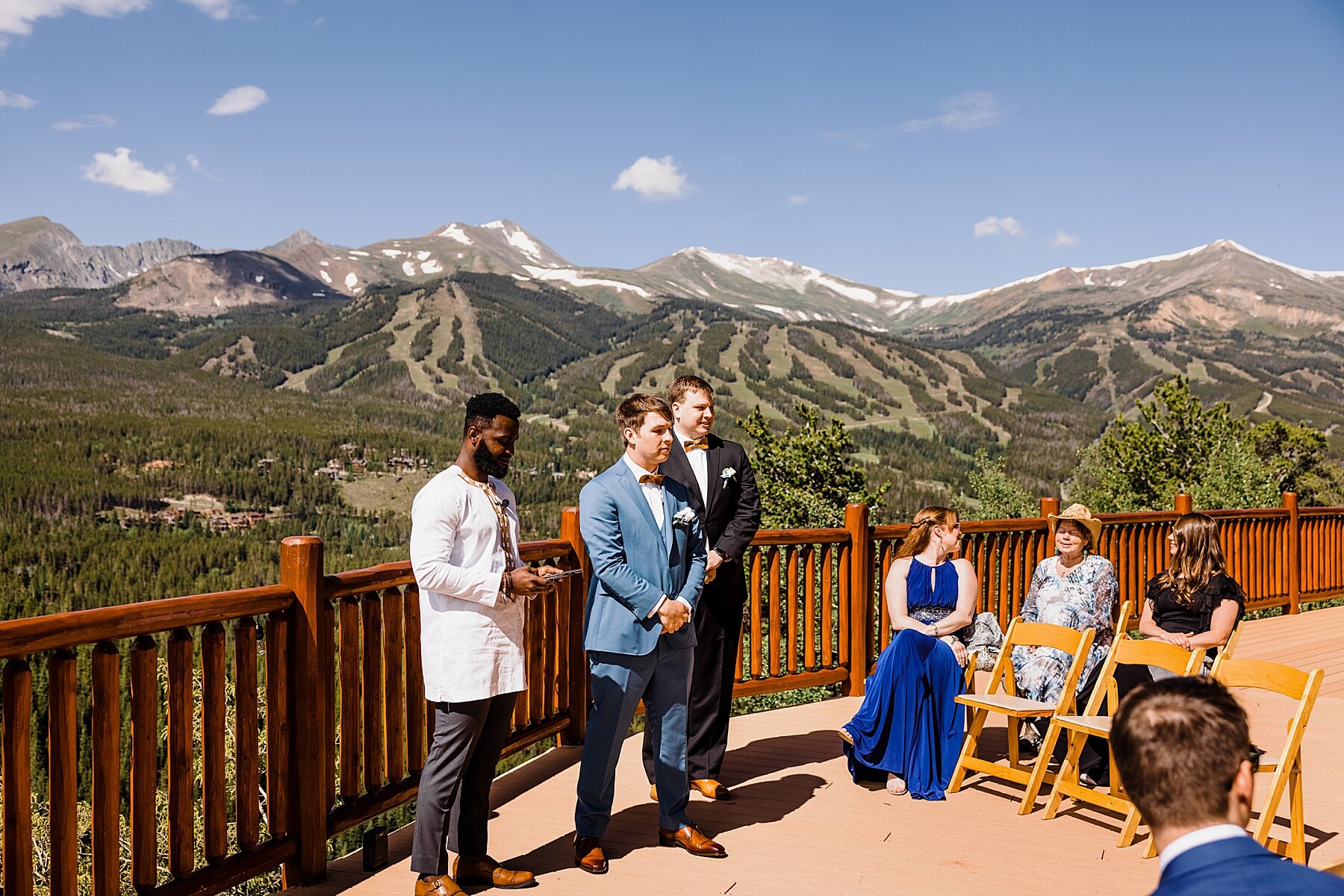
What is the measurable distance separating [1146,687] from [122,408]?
514ft

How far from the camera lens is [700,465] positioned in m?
4.68

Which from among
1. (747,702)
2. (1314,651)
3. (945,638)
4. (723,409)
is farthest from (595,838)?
(723,409)

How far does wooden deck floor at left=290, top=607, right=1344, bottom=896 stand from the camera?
380cm

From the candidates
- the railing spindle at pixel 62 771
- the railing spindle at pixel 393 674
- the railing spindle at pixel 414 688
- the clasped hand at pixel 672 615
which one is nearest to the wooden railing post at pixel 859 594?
the clasped hand at pixel 672 615

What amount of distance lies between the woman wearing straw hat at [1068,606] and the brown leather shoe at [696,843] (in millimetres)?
1933

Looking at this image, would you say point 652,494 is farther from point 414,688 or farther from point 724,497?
point 414,688

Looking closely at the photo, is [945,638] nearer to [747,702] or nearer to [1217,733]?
[1217,733]

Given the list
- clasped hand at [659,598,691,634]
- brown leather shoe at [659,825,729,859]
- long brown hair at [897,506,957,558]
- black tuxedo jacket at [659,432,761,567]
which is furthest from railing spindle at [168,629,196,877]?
long brown hair at [897,506,957,558]

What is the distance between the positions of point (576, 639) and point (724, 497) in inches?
51.9

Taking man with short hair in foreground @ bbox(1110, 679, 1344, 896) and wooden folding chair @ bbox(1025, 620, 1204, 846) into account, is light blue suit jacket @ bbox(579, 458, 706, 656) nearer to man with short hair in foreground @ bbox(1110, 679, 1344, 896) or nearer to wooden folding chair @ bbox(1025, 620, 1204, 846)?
wooden folding chair @ bbox(1025, 620, 1204, 846)

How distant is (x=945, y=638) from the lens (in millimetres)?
5133

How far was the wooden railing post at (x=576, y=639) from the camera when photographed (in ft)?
17.9

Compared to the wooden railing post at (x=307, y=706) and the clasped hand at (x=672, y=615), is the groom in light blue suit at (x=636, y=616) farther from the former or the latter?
the wooden railing post at (x=307, y=706)

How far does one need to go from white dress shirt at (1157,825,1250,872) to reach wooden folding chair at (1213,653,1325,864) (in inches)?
93.3
